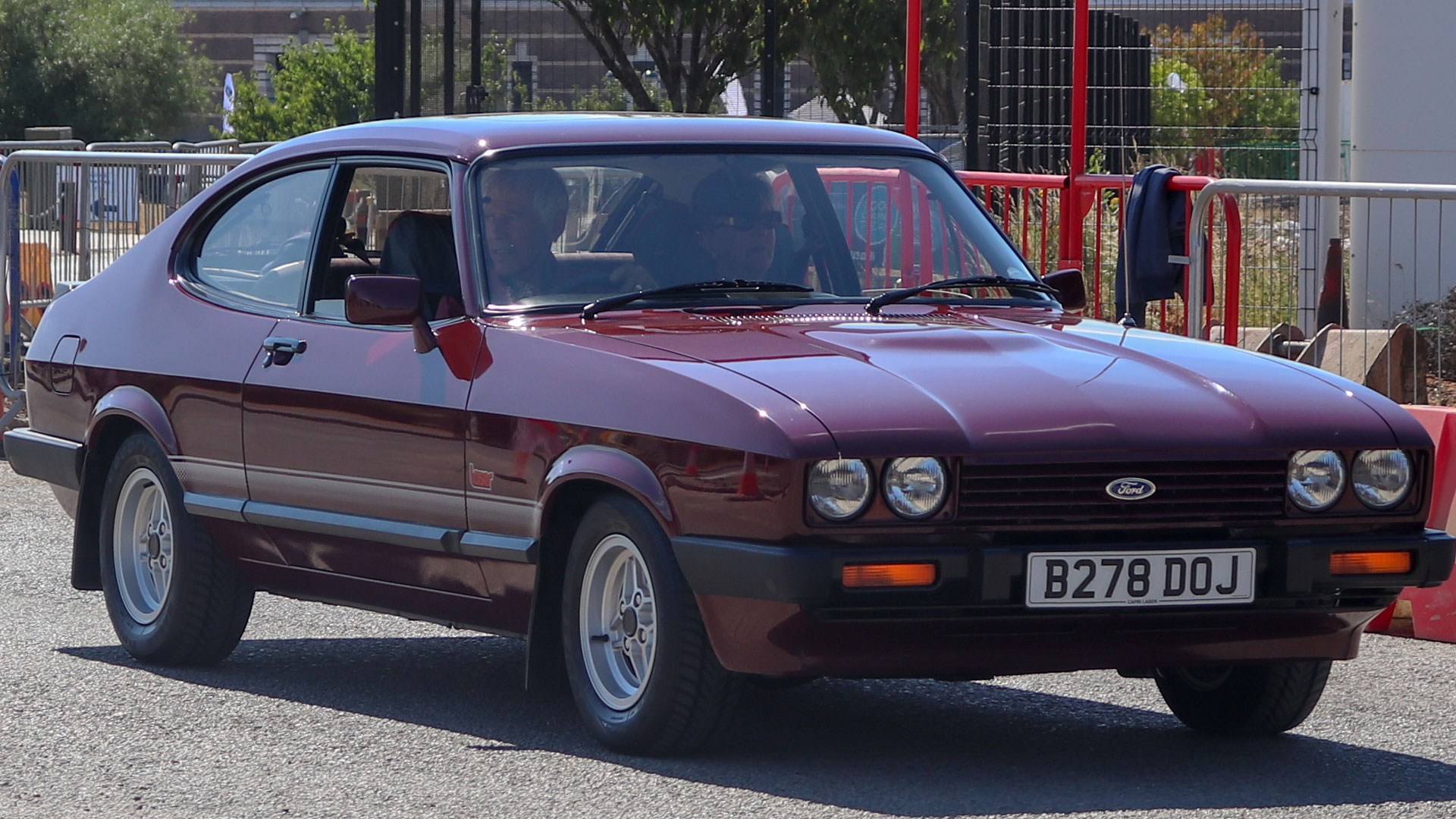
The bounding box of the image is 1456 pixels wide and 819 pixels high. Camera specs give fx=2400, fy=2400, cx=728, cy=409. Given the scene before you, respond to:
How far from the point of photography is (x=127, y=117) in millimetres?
55438

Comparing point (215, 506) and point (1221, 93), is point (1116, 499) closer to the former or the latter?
point (215, 506)

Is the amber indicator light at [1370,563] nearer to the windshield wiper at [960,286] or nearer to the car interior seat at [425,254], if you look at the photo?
the windshield wiper at [960,286]

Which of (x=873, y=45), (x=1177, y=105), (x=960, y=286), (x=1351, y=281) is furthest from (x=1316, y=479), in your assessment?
(x=1177, y=105)

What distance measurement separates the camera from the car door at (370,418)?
6227mm

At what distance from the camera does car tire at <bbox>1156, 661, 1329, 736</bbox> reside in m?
6.02

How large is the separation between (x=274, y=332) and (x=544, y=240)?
980mm

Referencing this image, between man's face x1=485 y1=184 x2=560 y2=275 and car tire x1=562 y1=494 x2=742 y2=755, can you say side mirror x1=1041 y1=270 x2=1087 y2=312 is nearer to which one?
man's face x1=485 y1=184 x2=560 y2=275

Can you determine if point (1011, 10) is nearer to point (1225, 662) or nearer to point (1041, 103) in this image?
point (1041, 103)

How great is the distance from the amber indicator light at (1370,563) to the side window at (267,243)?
3.11 meters

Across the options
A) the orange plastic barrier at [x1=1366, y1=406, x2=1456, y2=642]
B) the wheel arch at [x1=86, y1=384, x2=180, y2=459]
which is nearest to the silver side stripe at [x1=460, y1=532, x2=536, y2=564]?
the wheel arch at [x1=86, y1=384, x2=180, y2=459]

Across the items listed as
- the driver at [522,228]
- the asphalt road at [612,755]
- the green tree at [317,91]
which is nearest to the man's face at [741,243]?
the driver at [522,228]

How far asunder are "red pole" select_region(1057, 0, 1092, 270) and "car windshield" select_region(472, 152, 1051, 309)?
5.06 meters

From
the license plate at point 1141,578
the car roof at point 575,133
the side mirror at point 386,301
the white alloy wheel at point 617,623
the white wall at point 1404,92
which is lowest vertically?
the white alloy wheel at point 617,623

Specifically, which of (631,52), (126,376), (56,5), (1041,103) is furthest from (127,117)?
(126,376)
